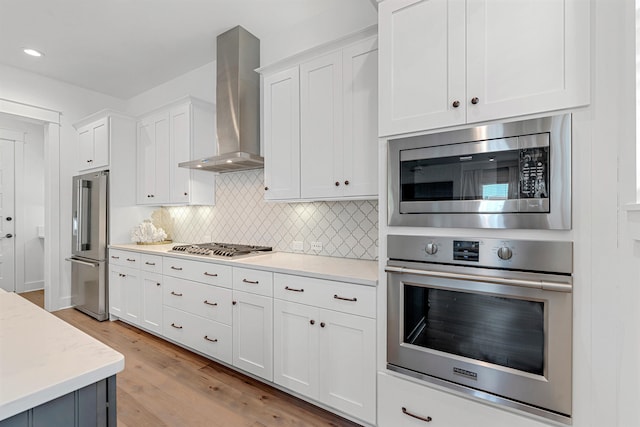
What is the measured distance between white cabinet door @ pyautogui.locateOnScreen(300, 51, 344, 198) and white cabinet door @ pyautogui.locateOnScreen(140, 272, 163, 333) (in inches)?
72.4

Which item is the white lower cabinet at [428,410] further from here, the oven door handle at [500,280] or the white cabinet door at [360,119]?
the white cabinet door at [360,119]

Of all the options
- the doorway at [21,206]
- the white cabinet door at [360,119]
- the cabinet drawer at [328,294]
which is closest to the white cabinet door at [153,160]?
the cabinet drawer at [328,294]

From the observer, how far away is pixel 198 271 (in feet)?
8.68

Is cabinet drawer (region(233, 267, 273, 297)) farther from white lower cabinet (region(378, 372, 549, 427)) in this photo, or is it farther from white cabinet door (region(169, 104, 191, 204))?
white cabinet door (region(169, 104, 191, 204))

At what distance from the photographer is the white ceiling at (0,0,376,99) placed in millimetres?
2580

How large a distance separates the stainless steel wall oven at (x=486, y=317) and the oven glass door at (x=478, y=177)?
0.17 meters

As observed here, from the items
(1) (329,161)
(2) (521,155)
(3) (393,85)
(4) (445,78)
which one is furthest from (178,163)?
(2) (521,155)

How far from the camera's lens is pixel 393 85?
1.64m

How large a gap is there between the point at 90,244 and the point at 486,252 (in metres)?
4.27

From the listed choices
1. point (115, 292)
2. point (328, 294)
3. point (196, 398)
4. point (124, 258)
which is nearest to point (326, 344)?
point (328, 294)

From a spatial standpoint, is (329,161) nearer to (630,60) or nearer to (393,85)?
(393,85)

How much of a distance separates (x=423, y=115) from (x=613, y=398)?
4.51 feet

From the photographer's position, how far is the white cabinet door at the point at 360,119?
2031 mm

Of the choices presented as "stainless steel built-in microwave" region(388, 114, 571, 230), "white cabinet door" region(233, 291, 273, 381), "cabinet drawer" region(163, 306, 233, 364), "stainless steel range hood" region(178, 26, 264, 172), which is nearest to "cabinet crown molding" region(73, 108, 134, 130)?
"stainless steel range hood" region(178, 26, 264, 172)
